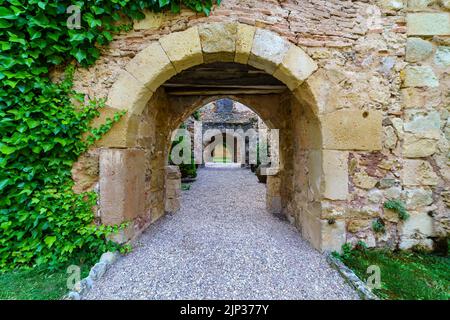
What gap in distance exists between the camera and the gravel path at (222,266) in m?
1.80

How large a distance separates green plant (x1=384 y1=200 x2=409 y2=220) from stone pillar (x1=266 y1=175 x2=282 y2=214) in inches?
81.4

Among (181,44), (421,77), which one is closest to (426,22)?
(421,77)

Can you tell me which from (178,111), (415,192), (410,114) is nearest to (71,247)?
(178,111)

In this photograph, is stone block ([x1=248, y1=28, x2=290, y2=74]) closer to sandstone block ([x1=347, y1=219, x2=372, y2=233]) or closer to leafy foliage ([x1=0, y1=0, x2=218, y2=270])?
leafy foliage ([x1=0, y1=0, x2=218, y2=270])

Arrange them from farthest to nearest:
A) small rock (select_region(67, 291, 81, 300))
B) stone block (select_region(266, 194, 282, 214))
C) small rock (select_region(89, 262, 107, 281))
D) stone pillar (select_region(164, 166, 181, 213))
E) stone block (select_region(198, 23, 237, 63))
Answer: stone pillar (select_region(164, 166, 181, 213)) → stone block (select_region(266, 194, 282, 214)) → stone block (select_region(198, 23, 237, 63)) → small rock (select_region(89, 262, 107, 281)) → small rock (select_region(67, 291, 81, 300))

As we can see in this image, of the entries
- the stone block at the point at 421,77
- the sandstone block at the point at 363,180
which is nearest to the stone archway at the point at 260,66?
the sandstone block at the point at 363,180

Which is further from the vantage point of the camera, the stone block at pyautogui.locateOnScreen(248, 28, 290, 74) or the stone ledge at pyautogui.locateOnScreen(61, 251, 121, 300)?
the stone block at pyautogui.locateOnScreen(248, 28, 290, 74)

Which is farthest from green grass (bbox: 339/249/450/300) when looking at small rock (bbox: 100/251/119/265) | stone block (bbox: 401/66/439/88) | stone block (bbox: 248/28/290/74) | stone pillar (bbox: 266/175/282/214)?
small rock (bbox: 100/251/119/265)

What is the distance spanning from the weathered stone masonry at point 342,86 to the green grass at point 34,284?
59 cm

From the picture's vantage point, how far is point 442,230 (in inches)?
91.0

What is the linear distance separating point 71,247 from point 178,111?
2.97 meters

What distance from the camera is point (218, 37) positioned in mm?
2201

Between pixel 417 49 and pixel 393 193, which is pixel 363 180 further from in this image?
pixel 417 49

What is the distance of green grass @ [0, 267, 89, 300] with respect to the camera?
173 cm
